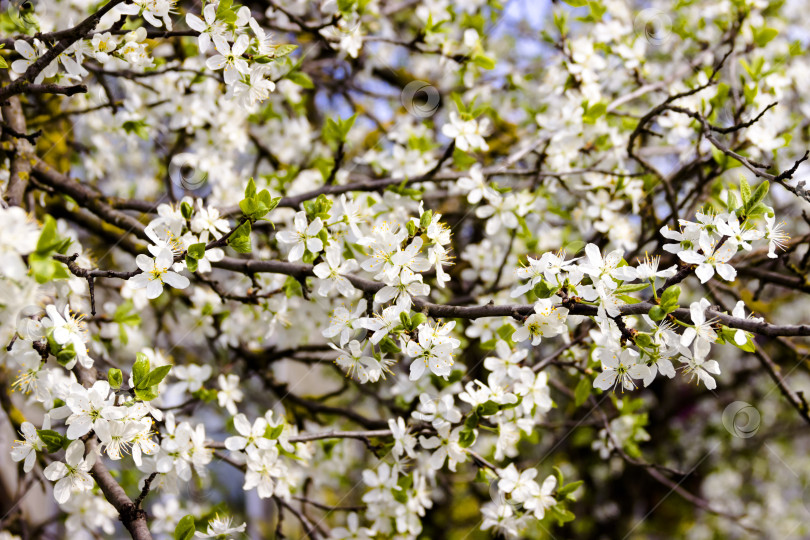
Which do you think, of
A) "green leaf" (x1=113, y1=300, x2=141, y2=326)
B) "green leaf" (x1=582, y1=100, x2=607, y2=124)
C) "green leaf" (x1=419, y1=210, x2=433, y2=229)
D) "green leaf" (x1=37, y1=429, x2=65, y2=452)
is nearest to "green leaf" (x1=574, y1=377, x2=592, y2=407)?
"green leaf" (x1=419, y1=210, x2=433, y2=229)

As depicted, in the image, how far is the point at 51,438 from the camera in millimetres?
1452

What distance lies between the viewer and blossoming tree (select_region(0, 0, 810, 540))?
144cm

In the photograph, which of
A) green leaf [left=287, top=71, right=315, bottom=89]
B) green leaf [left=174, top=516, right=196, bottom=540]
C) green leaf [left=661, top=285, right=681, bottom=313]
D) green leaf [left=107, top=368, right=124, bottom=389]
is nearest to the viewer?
green leaf [left=661, top=285, right=681, bottom=313]

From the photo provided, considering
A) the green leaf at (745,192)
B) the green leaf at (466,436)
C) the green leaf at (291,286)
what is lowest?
the green leaf at (466,436)

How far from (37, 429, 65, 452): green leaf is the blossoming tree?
0.02m

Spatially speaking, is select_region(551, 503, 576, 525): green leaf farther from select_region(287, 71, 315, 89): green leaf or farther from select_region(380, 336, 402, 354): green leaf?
select_region(287, 71, 315, 89): green leaf

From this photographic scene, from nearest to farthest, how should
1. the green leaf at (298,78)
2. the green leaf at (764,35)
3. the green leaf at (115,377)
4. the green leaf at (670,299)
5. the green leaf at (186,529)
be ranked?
the green leaf at (670,299) < the green leaf at (115,377) < the green leaf at (186,529) < the green leaf at (298,78) < the green leaf at (764,35)

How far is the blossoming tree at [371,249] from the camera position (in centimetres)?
144

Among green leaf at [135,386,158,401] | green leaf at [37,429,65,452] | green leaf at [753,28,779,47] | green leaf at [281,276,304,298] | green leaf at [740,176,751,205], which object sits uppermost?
green leaf at [740,176,751,205]

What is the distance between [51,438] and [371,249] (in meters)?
1.00

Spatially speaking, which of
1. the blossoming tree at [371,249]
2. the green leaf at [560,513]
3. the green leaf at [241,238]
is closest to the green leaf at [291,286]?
the blossoming tree at [371,249]

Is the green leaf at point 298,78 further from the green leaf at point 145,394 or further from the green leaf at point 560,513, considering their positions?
the green leaf at point 560,513

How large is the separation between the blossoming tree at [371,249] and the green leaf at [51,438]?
0.07 feet

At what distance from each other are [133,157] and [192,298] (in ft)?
6.61
